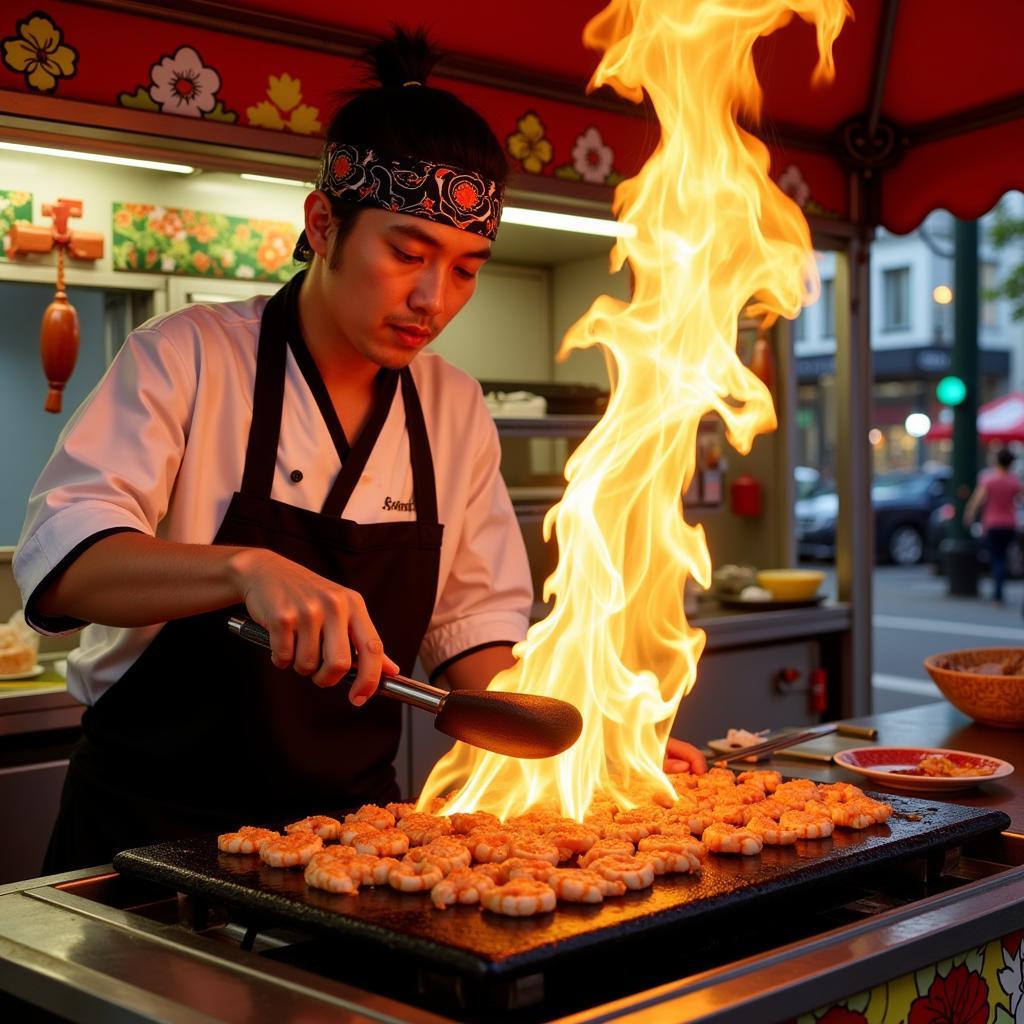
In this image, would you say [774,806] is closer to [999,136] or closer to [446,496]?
[446,496]

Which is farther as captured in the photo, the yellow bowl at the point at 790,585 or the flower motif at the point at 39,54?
the yellow bowl at the point at 790,585

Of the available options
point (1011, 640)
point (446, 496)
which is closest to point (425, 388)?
point (446, 496)

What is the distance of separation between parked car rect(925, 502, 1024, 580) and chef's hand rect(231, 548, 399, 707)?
14809 mm

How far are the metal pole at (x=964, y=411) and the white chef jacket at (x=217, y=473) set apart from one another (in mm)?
11956

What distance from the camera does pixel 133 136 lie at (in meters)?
2.91

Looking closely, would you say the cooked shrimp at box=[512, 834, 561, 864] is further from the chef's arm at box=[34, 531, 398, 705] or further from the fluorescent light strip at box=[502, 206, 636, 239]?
the fluorescent light strip at box=[502, 206, 636, 239]

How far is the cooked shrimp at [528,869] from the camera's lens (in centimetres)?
136

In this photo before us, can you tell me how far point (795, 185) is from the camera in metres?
4.25

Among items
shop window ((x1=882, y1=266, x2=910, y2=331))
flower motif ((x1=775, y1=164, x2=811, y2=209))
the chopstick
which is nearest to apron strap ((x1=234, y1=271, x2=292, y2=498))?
the chopstick

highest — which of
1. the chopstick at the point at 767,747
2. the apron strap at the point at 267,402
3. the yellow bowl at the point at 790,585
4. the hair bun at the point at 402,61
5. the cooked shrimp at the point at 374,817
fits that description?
the hair bun at the point at 402,61

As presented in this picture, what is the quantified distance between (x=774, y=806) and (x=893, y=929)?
1.08ft

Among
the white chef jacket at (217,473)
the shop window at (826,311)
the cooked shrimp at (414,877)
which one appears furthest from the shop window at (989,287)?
the cooked shrimp at (414,877)

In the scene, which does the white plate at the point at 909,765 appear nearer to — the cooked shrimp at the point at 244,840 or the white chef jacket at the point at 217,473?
the white chef jacket at the point at 217,473

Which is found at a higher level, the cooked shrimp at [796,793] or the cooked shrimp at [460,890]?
the cooked shrimp at [460,890]
